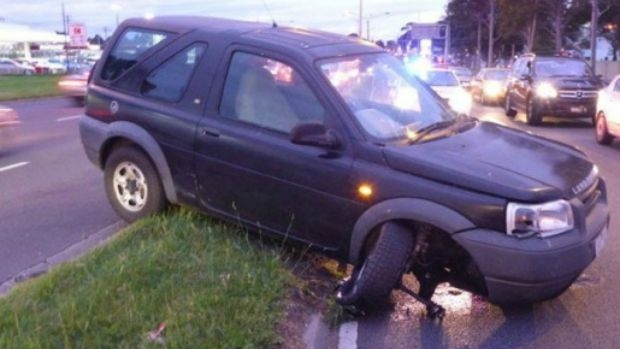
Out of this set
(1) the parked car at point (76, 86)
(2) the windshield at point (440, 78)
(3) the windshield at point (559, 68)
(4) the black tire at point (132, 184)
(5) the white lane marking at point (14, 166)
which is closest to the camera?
(4) the black tire at point (132, 184)

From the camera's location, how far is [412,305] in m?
5.77

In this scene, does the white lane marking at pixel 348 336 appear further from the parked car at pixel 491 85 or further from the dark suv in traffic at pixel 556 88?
the parked car at pixel 491 85

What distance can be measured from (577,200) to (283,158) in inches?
79.1

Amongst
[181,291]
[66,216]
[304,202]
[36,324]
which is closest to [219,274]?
[181,291]

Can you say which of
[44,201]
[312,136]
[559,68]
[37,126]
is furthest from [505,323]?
[559,68]

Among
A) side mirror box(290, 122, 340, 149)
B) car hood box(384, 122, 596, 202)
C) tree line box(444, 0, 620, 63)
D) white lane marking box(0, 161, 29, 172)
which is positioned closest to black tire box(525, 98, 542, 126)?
white lane marking box(0, 161, 29, 172)

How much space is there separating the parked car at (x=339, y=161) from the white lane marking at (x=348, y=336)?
180 mm

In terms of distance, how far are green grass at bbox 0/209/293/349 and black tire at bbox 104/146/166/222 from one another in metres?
0.59

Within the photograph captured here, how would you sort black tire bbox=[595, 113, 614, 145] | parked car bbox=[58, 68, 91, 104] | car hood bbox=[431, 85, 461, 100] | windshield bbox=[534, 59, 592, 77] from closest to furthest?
black tire bbox=[595, 113, 614, 145]
car hood bbox=[431, 85, 461, 100]
windshield bbox=[534, 59, 592, 77]
parked car bbox=[58, 68, 91, 104]

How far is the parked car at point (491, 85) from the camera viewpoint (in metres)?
30.4

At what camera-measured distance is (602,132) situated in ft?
50.1

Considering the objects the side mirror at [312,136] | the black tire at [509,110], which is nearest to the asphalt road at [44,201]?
the side mirror at [312,136]

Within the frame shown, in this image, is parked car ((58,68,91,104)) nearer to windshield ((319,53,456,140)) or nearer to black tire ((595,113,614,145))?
black tire ((595,113,614,145))

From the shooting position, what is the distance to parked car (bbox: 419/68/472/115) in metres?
18.3
